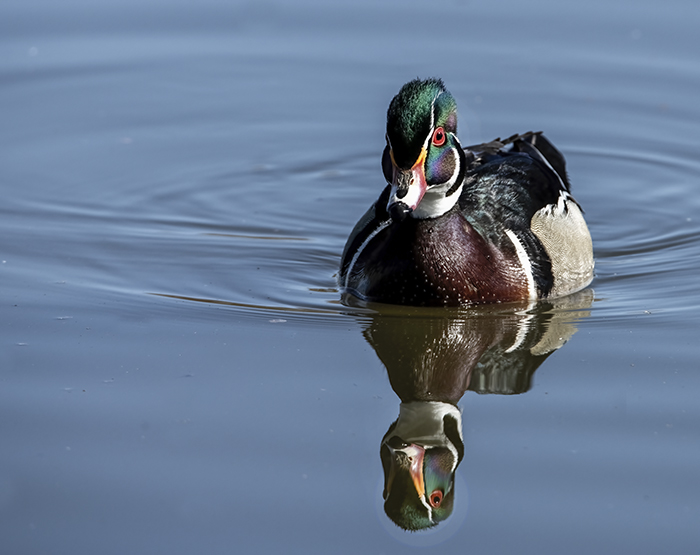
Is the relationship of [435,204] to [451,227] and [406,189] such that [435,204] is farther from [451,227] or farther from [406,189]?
[406,189]

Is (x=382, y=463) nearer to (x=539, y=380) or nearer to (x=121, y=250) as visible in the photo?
(x=539, y=380)

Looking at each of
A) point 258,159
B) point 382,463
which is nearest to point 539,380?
point 382,463

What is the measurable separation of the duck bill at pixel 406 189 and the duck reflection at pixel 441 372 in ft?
2.90

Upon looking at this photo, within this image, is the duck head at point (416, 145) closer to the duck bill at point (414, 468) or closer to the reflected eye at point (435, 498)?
the duck bill at point (414, 468)

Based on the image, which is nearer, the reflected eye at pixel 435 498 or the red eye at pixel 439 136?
the reflected eye at pixel 435 498

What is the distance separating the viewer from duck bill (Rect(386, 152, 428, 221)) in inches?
266

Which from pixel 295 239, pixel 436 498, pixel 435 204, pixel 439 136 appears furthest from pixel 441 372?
pixel 295 239

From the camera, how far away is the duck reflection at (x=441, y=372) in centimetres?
553

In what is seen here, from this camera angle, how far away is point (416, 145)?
22.6 ft


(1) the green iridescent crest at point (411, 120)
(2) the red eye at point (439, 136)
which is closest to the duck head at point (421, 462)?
(1) the green iridescent crest at point (411, 120)

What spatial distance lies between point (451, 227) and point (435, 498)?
2437mm

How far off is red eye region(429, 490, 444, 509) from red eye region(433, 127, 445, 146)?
2503 millimetres

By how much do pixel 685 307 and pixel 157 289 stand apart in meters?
3.84

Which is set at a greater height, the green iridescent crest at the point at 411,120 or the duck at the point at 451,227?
the green iridescent crest at the point at 411,120
